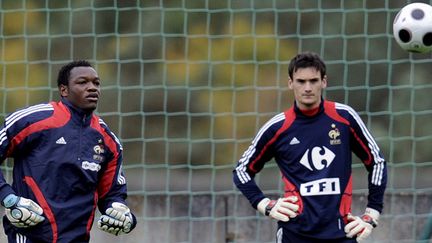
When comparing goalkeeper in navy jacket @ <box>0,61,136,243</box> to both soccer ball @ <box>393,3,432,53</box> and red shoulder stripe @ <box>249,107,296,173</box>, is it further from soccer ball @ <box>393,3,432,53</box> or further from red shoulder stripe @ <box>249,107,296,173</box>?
soccer ball @ <box>393,3,432,53</box>

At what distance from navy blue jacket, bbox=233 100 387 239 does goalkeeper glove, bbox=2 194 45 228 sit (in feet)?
3.89

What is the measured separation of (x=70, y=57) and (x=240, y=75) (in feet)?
3.80

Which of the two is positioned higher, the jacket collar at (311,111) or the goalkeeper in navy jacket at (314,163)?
the jacket collar at (311,111)

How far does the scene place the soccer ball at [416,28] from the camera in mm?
8086

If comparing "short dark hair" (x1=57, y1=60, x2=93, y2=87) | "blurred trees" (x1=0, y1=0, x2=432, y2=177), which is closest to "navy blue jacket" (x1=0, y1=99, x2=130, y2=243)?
"short dark hair" (x1=57, y1=60, x2=93, y2=87)

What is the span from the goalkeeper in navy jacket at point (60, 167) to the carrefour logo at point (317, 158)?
3.26ft

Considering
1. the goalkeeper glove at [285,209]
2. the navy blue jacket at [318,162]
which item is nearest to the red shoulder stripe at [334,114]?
the navy blue jacket at [318,162]

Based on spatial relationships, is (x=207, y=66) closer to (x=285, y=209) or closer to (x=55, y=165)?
(x=285, y=209)

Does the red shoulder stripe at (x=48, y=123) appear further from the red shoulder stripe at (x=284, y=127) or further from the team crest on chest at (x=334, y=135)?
the team crest on chest at (x=334, y=135)

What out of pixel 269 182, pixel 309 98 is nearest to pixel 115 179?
pixel 309 98

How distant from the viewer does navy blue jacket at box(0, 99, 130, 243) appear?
7.43 meters

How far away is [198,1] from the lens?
10008 millimetres

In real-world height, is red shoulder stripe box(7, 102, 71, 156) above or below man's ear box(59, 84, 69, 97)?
below

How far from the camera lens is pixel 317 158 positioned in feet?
25.3
